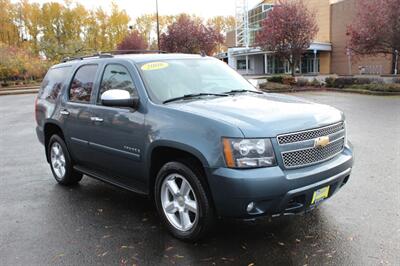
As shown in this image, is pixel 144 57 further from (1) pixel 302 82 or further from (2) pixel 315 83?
(1) pixel 302 82

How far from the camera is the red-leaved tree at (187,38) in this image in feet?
139

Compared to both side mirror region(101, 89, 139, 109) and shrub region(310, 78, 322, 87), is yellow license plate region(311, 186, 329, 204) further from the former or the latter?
shrub region(310, 78, 322, 87)

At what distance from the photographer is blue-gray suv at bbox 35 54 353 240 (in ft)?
11.5

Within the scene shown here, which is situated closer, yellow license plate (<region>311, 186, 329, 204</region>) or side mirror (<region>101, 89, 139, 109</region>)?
yellow license plate (<region>311, 186, 329, 204</region>)

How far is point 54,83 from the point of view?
6.21 m

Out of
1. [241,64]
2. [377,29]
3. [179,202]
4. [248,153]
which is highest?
[377,29]

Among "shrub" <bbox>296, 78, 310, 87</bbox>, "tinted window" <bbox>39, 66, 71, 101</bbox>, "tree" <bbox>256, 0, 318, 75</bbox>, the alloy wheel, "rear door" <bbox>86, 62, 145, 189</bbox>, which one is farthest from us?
"shrub" <bbox>296, 78, 310, 87</bbox>

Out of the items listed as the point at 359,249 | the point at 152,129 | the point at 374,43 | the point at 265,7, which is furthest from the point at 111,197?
the point at 265,7

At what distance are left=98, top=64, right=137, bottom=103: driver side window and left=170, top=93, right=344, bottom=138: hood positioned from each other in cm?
74

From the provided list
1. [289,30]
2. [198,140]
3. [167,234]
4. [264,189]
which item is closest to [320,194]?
[264,189]

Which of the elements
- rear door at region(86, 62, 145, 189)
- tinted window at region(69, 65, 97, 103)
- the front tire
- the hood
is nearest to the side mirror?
rear door at region(86, 62, 145, 189)

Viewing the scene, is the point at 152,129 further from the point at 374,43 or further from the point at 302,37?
the point at 302,37

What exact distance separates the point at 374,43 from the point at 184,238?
76.8ft

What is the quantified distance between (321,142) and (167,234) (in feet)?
6.02
